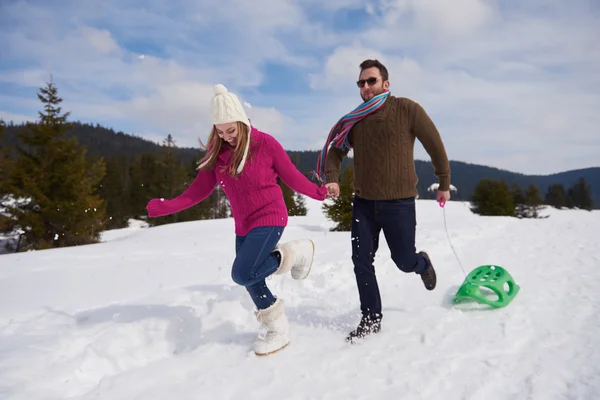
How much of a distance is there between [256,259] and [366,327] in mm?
1201

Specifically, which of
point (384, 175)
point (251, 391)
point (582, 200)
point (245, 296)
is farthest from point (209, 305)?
point (582, 200)

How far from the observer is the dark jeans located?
3479mm

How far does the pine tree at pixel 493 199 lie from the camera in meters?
36.2

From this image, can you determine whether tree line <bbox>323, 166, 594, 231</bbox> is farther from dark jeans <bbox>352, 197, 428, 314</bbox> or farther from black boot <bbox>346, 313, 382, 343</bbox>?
black boot <bbox>346, 313, 382, 343</bbox>

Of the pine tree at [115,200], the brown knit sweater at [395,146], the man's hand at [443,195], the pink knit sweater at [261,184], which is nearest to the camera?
the pink knit sweater at [261,184]

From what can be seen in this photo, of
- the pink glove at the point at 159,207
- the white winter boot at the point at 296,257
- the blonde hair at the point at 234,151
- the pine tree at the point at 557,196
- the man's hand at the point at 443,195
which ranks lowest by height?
the white winter boot at the point at 296,257

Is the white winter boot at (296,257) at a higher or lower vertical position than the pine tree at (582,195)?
lower

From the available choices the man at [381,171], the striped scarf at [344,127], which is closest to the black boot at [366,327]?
the man at [381,171]

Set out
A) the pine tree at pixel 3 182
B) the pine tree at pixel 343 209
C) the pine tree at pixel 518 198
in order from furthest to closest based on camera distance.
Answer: the pine tree at pixel 518 198
the pine tree at pixel 3 182
the pine tree at pixel 343 209

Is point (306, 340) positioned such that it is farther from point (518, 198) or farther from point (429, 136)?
point (518, 198)

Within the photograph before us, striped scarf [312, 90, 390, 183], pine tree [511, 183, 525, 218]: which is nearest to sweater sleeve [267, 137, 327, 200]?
striped scarf [312, 90, 390, 183]

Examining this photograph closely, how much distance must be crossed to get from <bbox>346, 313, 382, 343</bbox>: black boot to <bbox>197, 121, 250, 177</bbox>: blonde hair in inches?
67.3

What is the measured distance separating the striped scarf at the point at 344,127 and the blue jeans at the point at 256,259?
84cm

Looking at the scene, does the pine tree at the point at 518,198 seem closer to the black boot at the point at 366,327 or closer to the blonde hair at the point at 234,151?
the black boot at the point at 366,327
